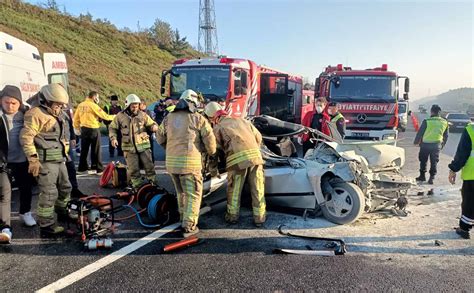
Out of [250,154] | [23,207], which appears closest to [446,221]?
[250,154]

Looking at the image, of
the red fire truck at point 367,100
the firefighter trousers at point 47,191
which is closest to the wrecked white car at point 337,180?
the firefighter trousers at point 47,191

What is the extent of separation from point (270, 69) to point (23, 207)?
919cm

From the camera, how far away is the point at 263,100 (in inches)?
452

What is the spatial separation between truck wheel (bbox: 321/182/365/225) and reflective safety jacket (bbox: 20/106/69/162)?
332cm

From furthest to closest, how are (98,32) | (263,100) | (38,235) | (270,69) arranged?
1. (98,32)
2. (270,69)
3. (263,100)
4. (38,235)

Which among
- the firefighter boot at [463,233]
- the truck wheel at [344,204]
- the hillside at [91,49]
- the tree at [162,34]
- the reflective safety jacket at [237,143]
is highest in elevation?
the tree at [162,34]

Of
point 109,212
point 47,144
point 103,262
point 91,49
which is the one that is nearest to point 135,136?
point 109,212

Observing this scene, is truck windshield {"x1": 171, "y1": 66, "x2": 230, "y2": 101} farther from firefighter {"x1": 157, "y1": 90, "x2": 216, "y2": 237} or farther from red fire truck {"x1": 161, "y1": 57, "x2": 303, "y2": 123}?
firefighter {"x1": 157, "y1": 90, "x2": 216, "y2": 237}

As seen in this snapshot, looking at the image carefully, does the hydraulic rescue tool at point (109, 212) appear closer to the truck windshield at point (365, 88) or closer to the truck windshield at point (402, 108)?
the truck windshield at point (365, 88)

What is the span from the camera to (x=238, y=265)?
11.6 ft

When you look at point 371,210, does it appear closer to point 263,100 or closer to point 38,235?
point 38,235

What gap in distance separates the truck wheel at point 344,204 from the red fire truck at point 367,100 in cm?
597

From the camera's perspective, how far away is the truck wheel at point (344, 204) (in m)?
4.46

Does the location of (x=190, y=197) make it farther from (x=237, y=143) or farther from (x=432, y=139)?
(x=432, y=139)
